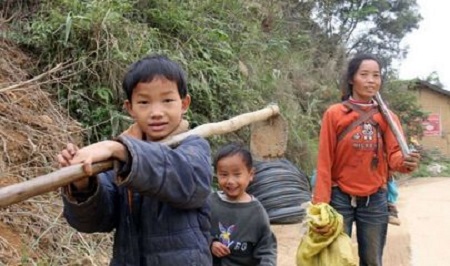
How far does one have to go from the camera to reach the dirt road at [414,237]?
22.3ft

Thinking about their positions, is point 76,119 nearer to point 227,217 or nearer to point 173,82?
point 227,217

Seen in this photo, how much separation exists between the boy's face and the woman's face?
2.18m

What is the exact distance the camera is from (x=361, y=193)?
3.83 metres

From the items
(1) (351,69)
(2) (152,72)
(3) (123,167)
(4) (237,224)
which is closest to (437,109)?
(1) (351,69)

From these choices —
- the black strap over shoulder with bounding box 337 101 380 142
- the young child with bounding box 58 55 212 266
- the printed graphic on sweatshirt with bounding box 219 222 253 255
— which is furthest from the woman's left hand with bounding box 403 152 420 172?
the young child with bounding box 58 55 212 266

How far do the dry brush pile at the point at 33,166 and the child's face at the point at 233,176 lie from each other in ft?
4.75

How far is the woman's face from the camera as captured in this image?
3854mm

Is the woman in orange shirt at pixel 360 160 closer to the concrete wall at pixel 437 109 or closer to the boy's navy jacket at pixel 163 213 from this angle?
the boy's navy jacket at pixel 163 213

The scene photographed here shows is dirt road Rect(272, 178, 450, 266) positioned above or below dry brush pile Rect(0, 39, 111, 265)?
below

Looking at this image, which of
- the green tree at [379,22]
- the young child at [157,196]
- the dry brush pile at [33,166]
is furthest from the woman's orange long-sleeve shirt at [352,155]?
the green tree at [379,22]

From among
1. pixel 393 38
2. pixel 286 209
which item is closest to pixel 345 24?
pixel 393 38

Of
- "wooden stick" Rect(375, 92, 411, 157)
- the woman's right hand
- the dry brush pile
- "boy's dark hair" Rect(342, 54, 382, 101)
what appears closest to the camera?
the woman's right hand

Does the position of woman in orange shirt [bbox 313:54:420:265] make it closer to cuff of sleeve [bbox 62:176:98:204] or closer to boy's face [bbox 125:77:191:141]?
boy's face [bbox 125:77:191:141]

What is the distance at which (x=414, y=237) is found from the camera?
8438 mm
